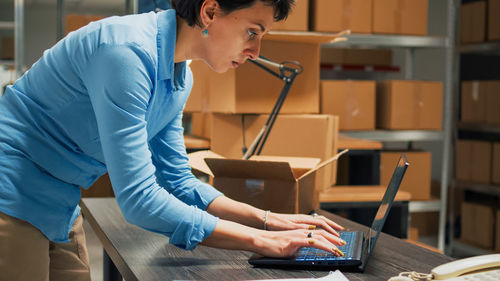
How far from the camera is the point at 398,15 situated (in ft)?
10.6

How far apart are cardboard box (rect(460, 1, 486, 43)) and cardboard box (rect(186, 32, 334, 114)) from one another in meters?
1.99

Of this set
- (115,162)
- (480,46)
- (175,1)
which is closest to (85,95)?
(115,162)

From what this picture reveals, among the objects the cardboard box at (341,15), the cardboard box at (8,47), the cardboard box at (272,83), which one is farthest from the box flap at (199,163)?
the cardboard box at (8,47)

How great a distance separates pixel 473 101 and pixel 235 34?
331 centimetres

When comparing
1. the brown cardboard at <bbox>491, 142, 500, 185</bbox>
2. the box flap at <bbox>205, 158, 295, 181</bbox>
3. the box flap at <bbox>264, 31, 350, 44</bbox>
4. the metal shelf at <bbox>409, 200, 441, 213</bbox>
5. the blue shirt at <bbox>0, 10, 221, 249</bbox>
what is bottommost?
the metal shelf at <bbox>409, 200, 441, 213</bbox>

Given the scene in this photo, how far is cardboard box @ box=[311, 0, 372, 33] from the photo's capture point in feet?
9.39

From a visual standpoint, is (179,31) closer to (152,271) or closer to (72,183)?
(72,183)

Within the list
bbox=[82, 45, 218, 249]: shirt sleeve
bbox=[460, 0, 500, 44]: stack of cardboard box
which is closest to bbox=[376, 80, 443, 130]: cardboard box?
bbox=[460, 0, 500, 44]: stack of cardboard box

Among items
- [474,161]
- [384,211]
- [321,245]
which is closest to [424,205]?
[474,161]

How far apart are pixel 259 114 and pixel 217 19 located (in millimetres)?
1413

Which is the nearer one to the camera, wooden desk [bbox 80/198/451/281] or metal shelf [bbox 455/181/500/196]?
wooden desk [bbox 80/198/451/281]

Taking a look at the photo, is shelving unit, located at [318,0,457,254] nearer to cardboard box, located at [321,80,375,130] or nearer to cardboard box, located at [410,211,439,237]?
cardboard box, located at [321,80,375,130]

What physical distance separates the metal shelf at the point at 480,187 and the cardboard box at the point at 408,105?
0.75 meters

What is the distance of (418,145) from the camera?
6.29 metres
